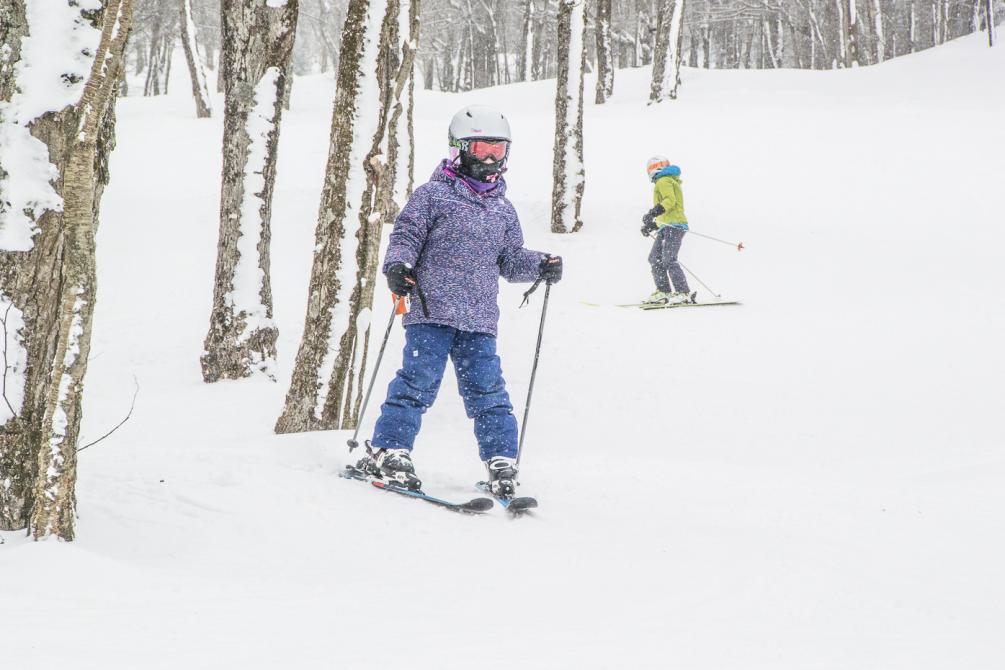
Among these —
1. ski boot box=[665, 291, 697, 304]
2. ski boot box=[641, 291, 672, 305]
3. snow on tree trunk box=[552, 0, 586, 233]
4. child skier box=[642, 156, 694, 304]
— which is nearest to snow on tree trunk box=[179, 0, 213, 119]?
snow on tree trunk box=[552, 0, 586, 233]

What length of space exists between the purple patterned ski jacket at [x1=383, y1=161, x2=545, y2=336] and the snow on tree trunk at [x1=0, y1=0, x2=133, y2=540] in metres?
1.58

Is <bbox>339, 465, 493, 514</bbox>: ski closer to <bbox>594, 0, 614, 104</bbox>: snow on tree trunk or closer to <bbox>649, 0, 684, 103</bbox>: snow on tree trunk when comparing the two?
<bbox>649, 0, 684, 103</bbox>: snow on tree trunk

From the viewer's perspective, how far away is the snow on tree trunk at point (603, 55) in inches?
960

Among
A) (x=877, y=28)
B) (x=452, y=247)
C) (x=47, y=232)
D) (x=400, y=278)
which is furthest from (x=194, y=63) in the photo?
(x=877, y=28)

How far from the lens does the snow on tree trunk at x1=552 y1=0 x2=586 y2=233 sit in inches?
530

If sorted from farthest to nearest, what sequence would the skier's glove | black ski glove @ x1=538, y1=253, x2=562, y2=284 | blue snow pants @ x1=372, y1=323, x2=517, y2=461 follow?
1. black ski glove @ x1=538, y1=253, x2=562, y2=284
2. blue snow pants @ x1=372, y1=323, x2=517, y2=461
3. the skier's glove

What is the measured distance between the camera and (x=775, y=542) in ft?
12.6

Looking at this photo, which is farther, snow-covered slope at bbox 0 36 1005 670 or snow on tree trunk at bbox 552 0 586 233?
snow on tree trunk at bbox 552 0 586 233

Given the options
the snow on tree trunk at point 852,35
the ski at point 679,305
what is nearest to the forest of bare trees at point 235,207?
the ski at point 679,305

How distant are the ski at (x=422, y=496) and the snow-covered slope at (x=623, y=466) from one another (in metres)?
0.14

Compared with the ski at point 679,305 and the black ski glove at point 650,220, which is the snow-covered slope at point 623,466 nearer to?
the ski at point 679,305

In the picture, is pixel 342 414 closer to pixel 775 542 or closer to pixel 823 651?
pixel 775 542

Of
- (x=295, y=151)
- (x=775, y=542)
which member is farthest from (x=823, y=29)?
(x=775, y=542)

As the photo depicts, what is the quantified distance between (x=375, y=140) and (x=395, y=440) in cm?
210
